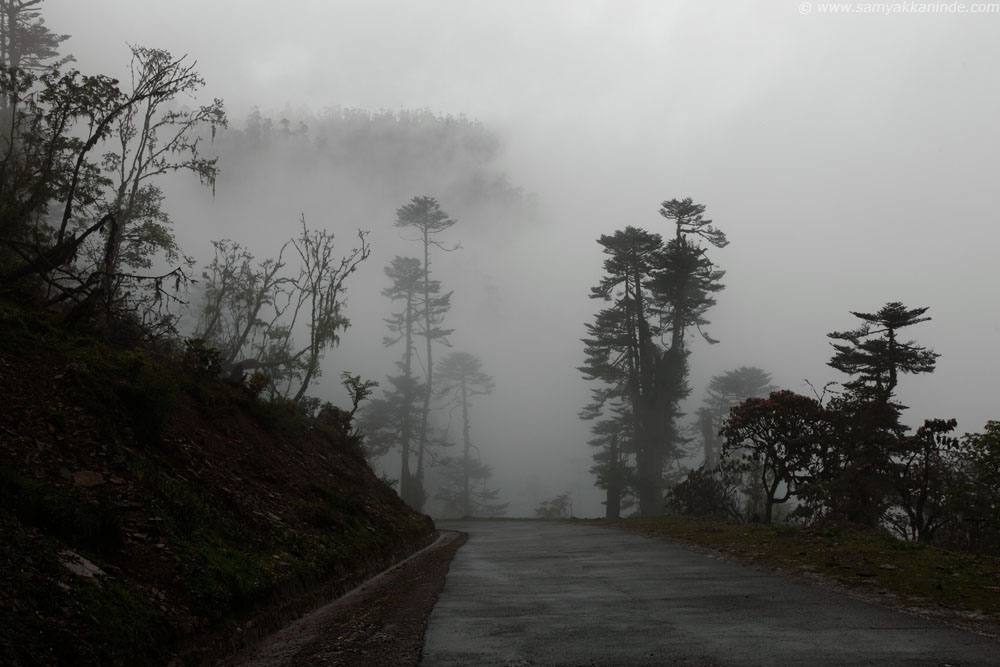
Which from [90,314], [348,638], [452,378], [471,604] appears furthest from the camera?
[452,378]

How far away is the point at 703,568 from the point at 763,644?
4564 mm

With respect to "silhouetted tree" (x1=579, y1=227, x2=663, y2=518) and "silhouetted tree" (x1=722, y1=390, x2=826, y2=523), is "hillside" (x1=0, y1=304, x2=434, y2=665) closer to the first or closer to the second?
"silhouetted tree" (x1=722, y1=390, x2=826, y2=523)

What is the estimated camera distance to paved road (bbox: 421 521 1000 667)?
13.4 feet

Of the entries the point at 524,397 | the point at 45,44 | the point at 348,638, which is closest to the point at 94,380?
the point at 348,638

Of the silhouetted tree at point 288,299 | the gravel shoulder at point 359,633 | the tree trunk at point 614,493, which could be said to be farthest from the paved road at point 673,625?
the tree trunk at point 614,493

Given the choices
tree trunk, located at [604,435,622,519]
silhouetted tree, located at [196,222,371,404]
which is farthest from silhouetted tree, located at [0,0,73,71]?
tree trunk, located at [604,435,622,519]

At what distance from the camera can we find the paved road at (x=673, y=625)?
13.4 ft

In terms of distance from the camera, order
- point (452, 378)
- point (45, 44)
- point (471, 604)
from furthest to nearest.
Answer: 1. point (452, 378)
2. point (45, 44)
3. point (471, 604)

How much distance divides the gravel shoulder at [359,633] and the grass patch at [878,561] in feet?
16.1

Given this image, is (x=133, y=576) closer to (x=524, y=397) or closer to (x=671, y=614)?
(x=671, y=614)

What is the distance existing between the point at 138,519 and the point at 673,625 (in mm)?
5171

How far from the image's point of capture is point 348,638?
201 inches

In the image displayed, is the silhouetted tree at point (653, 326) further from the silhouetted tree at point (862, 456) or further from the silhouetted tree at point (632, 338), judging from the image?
the silhouetted tree at point (862, 456)

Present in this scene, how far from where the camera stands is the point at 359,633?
5273 millimetres
